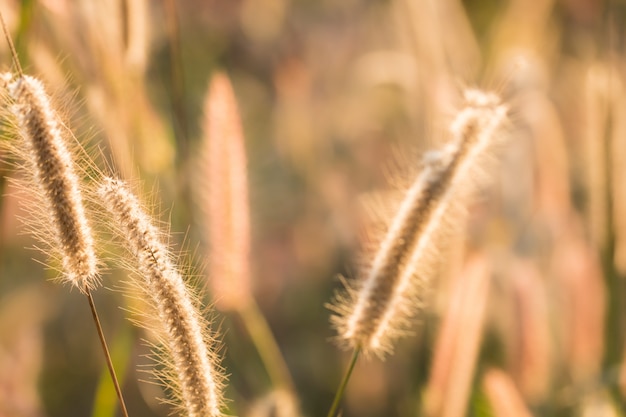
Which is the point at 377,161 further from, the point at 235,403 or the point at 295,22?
the point at 235,403

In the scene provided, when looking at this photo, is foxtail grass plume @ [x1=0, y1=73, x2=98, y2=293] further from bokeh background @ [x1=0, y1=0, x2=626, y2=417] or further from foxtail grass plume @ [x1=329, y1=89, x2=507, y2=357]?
foxtail grass plume @ [x1=329, y1=89, x2=507, y2=357]

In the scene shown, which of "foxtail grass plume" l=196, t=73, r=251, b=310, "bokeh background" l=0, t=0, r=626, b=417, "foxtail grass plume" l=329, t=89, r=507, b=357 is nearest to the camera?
"foxtail grass plume" l=329, t=89, r=507, b=357

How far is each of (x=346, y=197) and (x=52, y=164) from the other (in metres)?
1.57

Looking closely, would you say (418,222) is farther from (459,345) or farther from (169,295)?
(459,345)

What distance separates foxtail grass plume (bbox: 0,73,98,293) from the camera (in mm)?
595

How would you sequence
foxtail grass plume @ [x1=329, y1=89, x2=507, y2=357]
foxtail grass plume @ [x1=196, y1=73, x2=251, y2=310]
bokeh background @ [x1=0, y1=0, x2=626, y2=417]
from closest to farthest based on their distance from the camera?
foxtail grass plume @ [x1=329, y1=89, x2=507, y2=357] → foxtail grass plume @ [x1=196, y1=73, x2=251, y2=310] → bokeh background @ [x1=0, y1=0, x2=626, y2=417]

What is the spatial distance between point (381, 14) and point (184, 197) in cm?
193

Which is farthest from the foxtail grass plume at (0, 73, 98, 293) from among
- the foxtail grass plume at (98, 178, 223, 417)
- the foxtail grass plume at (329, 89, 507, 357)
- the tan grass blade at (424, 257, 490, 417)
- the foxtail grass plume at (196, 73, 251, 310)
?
the tan grass blade at (424, 257, 490, 417)

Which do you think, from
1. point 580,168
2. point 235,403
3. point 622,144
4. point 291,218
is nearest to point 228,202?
point 235,403

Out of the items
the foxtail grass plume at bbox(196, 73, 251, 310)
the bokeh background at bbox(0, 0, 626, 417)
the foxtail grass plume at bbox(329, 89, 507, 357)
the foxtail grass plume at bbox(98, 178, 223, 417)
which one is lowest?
the foxtail grass plume at bbox(98, 178, 223, 417)

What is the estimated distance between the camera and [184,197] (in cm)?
121

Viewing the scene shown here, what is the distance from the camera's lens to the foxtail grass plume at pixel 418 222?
0.73m

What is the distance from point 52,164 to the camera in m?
0.60

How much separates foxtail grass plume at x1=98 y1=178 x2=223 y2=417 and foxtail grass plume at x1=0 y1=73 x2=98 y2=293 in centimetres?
3
